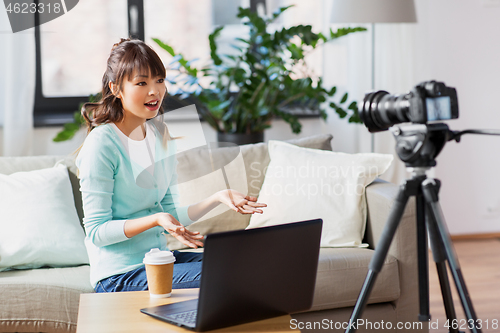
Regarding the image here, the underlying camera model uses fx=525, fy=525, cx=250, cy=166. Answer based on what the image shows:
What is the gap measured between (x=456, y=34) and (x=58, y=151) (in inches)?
102

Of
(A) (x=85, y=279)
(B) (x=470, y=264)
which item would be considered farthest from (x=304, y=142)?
(B) (x=470, y=264)

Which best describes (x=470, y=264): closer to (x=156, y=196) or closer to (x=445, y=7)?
(x=445, y=7)

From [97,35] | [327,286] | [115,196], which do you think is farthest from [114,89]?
[97,35]

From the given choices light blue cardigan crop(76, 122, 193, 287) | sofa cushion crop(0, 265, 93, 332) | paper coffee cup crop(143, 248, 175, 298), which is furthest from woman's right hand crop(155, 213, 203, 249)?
sofa cushion crop(0, 265, 93, 332)

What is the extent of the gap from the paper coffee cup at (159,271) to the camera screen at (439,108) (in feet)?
2.01

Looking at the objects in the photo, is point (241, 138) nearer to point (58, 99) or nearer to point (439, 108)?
point (58, 99)

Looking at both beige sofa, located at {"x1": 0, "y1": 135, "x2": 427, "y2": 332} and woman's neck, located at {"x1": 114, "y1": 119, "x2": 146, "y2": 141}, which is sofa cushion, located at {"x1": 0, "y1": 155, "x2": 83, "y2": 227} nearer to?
beige sofa, located at {"x1": 0, "y1": 135, "x2": 427, "y2": 332}

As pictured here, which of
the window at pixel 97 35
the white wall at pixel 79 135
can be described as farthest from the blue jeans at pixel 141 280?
the window at pixel 97 35

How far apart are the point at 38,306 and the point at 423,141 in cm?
130

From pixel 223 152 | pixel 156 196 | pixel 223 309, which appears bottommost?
pixel 223 309

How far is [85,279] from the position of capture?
174 centimetres

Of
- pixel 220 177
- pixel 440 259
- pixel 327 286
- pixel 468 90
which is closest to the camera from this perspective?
pixel 440 259

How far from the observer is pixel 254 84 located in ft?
9.36

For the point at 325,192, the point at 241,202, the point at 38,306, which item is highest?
the point at 241,202
